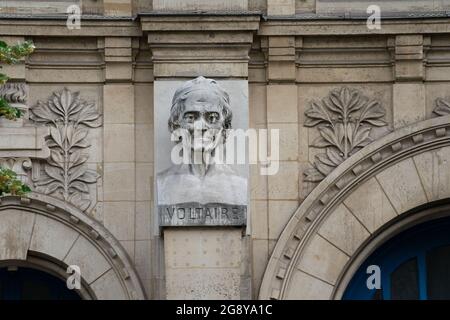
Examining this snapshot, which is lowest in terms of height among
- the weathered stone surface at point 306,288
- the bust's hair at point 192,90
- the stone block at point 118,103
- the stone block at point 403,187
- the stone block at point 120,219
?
the weathered stone surface at point 306,288

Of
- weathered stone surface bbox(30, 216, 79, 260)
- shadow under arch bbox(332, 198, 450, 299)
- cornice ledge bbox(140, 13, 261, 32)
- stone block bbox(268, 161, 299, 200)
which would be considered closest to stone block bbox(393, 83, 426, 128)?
shadow under arch bbox(332, 198, 450, 299)

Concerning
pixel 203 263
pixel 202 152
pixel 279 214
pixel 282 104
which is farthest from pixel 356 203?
pixel 203 263

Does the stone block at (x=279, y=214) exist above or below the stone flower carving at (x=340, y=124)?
below

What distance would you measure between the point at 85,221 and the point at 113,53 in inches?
70.2

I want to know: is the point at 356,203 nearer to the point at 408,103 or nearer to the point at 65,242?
the point at 408,103

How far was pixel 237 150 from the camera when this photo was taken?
71.6 feet

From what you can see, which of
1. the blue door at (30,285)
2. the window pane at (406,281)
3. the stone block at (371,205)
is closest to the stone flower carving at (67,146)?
the blue door at (30,285)

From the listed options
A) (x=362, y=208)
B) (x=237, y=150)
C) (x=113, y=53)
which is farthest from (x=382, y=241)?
(x=113, y=53)

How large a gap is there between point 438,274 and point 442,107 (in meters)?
1.84

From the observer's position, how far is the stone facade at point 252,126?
21906 millimetres

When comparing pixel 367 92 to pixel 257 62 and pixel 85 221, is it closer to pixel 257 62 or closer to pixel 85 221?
pixel 257 62

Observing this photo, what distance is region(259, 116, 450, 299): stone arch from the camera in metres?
21.9

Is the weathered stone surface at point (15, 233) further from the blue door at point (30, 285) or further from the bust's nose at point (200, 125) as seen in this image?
the bust's nose at point (200, 125)

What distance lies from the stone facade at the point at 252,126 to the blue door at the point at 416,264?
1.73ft
